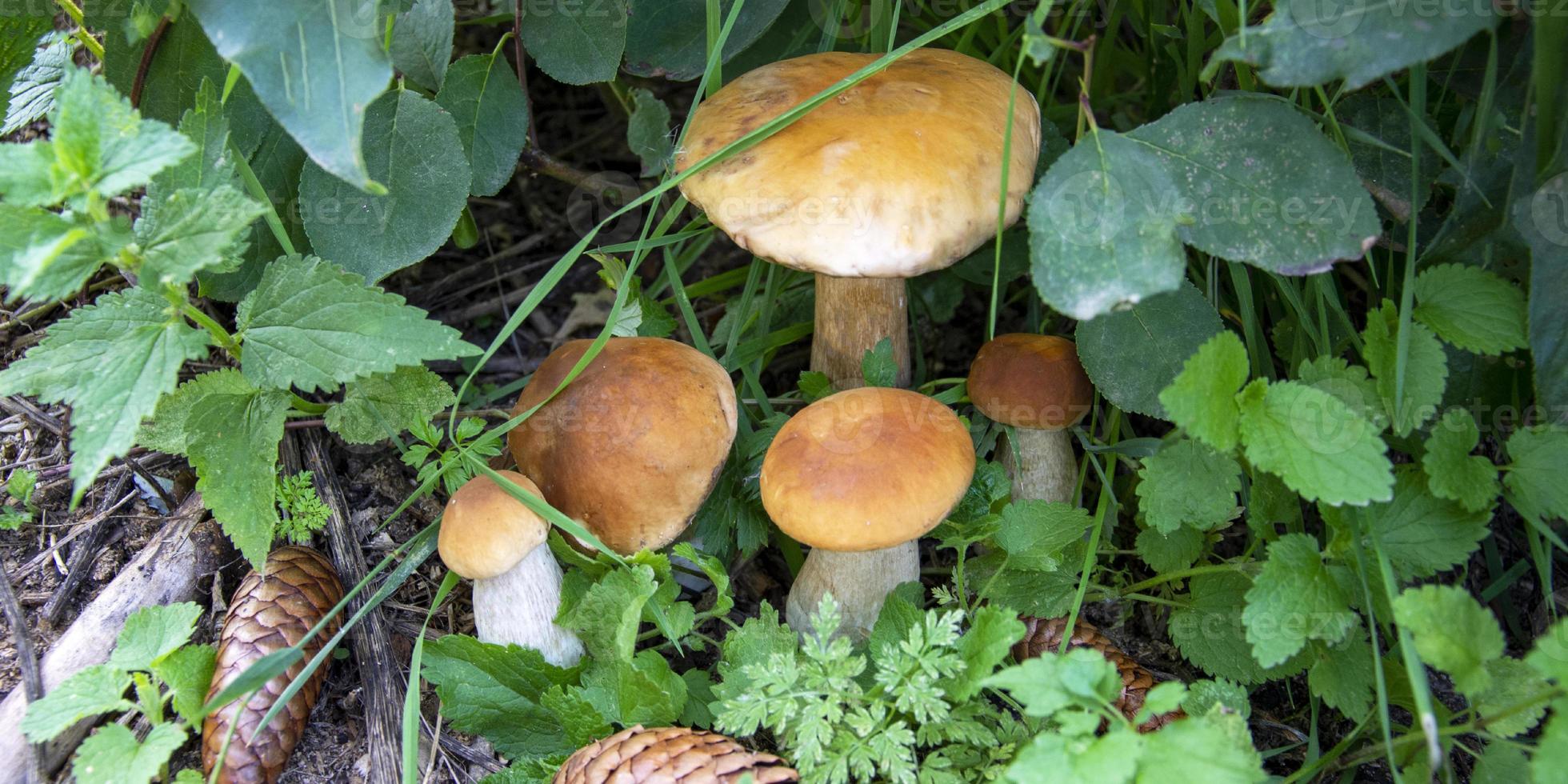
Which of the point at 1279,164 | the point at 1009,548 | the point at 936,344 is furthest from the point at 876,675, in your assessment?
the point at 936,344

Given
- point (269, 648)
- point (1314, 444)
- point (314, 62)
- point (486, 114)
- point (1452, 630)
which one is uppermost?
point (314, 62)

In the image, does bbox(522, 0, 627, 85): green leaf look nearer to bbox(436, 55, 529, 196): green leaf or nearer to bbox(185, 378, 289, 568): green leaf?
bbox(436, 55, 529, 196): green leaf

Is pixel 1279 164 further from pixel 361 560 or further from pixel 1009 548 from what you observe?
pixel 361 560

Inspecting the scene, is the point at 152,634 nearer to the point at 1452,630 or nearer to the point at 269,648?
the point at 269,648

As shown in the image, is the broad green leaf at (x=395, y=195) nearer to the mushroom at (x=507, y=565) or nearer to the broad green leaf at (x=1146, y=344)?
the mushroom at (x=507, y=565)

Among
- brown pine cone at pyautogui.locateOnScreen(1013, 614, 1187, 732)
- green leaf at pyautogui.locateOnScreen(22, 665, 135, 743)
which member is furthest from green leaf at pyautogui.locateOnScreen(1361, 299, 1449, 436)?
green leaf at pyautogui.locateOnScreen(22, 665, 135, 743)

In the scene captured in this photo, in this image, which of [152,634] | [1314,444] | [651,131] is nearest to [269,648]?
[152,634]

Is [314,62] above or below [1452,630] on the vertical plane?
above
